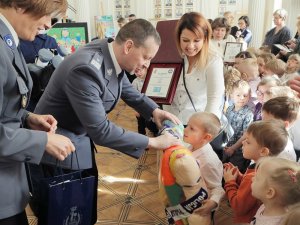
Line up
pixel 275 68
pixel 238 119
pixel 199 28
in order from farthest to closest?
pixel 275 68 < pixel 238 119 < pixel 199 28

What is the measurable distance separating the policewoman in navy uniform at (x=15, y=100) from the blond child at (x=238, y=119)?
1.81m

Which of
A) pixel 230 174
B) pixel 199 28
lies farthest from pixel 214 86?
pixel 230 174

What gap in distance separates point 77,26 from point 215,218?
3.87 meters

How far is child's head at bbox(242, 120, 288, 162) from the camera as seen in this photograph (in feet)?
5.95

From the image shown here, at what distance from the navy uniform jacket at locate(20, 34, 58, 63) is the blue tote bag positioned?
1.67 metres

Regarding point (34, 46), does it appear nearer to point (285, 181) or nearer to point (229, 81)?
point (229, 81)

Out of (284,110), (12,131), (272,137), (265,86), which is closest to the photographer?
(12,131)

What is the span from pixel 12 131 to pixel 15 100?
11 centimetres

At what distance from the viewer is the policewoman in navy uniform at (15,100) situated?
0.98 meters

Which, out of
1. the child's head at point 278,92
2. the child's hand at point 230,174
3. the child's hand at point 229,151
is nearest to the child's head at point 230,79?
the child's head at point 278,92

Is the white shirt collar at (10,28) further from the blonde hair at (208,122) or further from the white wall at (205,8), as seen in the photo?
the white wall at (205,8)

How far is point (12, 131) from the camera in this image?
1.00 meters

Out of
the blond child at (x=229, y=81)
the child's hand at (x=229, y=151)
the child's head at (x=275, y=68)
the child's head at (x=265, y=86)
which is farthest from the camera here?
the child's head at (x=275, y=68)

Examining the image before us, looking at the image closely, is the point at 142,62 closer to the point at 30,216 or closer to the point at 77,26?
the point at 30,216
